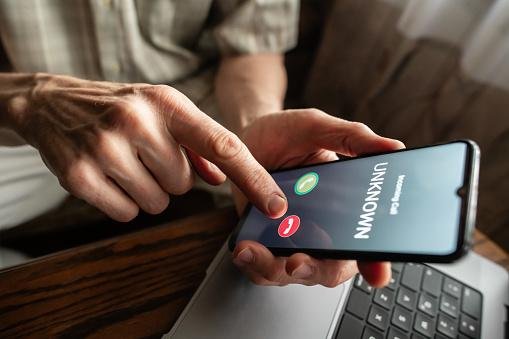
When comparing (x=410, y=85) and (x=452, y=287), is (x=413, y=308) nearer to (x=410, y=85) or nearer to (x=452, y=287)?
(x=452, y=287)

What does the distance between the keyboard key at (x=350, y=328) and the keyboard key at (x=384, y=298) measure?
0.11ft

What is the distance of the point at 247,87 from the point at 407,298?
427mm

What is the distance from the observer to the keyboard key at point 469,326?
0.37 metres

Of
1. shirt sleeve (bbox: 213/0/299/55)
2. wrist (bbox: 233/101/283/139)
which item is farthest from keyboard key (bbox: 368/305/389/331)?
shirt sleeve (bbox: 213/0/299/55)

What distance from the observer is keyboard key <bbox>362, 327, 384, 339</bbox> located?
0.34 metres

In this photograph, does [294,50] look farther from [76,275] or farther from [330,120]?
[76,275]

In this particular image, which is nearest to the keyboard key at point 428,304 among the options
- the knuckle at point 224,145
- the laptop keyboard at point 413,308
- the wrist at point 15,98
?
the laptop keyboard at point 413,308

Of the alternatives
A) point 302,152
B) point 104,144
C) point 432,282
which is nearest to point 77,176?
point 104,144

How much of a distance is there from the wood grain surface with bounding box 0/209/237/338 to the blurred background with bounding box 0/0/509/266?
0.76ft

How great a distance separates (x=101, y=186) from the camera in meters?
0.35

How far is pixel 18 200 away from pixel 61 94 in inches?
9.9

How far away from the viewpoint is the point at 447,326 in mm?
367

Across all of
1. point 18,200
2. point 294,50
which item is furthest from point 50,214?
point 294,50

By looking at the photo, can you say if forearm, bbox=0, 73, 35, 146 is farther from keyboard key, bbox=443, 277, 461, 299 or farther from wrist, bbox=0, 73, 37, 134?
keyboard key, bbox=443, 277, 461, 299
